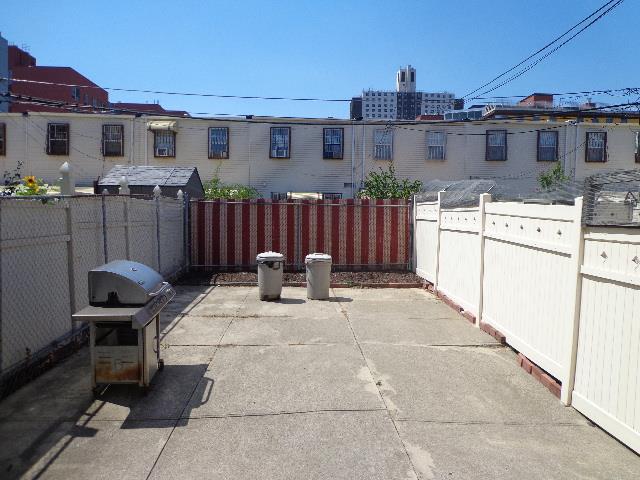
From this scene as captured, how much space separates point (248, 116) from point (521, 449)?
19283 mm

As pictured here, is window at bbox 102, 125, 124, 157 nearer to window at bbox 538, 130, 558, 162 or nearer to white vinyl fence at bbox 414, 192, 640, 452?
white vinyl fence at bbox 414, 192, 640, 452

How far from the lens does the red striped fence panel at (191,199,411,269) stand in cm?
1395

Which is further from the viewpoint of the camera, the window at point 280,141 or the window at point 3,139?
the window at point 280,141

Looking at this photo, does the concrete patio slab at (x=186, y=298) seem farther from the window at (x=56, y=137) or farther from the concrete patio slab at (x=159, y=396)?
the window at (x=56, y=137)

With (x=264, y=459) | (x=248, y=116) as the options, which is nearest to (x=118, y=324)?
(x=264, y=459)

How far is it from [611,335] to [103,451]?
14.2 feet

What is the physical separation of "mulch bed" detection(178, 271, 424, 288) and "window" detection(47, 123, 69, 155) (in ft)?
43.1

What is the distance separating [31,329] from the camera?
5395mm

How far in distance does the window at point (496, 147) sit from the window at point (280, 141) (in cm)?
976

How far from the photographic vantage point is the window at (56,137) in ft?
73.3

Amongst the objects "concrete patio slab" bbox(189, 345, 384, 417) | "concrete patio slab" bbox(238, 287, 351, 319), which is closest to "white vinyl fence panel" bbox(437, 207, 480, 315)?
"concrete patio slab" bbox(238, 287, 351, 319)

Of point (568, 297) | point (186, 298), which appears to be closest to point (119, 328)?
point (568, 297)

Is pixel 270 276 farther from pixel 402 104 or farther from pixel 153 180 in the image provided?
pixel 402 104

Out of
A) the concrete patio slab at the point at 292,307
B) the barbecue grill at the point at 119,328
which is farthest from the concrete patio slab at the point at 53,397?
the concrete patio slab at the point at 292,307
